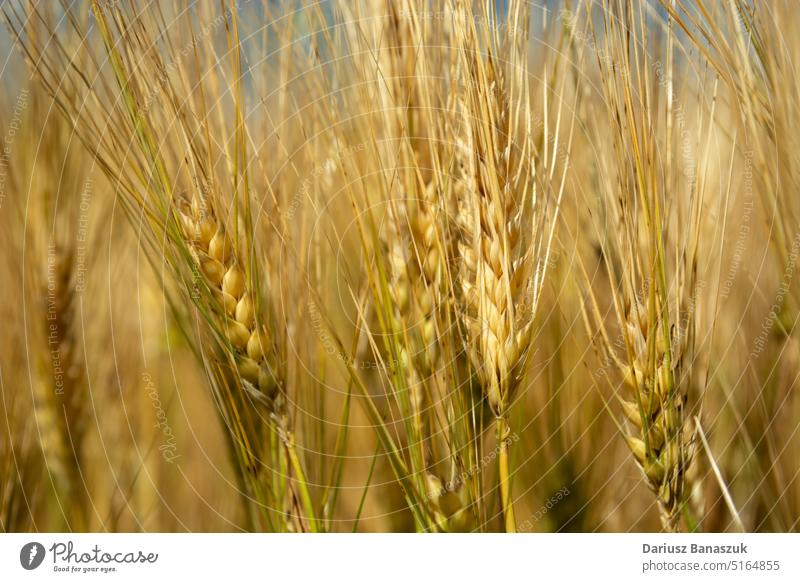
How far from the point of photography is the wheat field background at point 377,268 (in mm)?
632

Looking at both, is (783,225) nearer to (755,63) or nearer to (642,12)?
(755,63)

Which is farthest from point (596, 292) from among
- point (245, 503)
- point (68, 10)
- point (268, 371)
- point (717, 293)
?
point (68, 10)

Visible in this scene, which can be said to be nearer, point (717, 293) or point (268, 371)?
point (268, 371)

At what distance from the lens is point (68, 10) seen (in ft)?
2.32

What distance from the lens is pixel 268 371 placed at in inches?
23.7

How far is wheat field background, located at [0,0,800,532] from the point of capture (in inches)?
24.9

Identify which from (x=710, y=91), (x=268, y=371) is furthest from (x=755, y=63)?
(x=268, y=371)

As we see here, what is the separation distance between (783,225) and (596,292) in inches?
10.9

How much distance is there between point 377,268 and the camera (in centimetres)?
66
